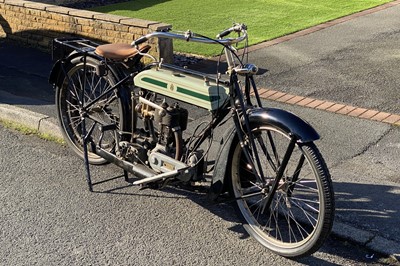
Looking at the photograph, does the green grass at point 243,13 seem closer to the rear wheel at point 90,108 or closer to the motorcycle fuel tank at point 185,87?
the rear wheel at point 90,108

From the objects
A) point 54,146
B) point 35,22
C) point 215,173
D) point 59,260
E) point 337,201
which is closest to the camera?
point 59,260

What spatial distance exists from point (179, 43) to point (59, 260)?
6.18 meters

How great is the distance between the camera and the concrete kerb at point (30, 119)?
6163 millimetres

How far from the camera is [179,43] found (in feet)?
32.0

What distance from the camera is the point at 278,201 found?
13.7 ft

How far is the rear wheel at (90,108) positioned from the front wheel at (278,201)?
1213 mm

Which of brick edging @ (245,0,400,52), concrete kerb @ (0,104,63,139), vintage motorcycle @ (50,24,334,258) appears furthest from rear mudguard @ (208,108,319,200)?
brick edging @ (245,0,400,52)

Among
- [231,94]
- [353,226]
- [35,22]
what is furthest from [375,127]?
[35,22]

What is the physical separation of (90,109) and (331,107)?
280 cm

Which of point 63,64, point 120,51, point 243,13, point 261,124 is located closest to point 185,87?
point 261,124

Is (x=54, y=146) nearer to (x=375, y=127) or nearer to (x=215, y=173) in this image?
(x=215, y=173)

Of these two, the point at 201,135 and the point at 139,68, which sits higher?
the point at 139,68

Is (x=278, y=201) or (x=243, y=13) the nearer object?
(x=278, y=201)

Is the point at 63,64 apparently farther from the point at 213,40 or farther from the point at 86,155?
the point at 213,40
